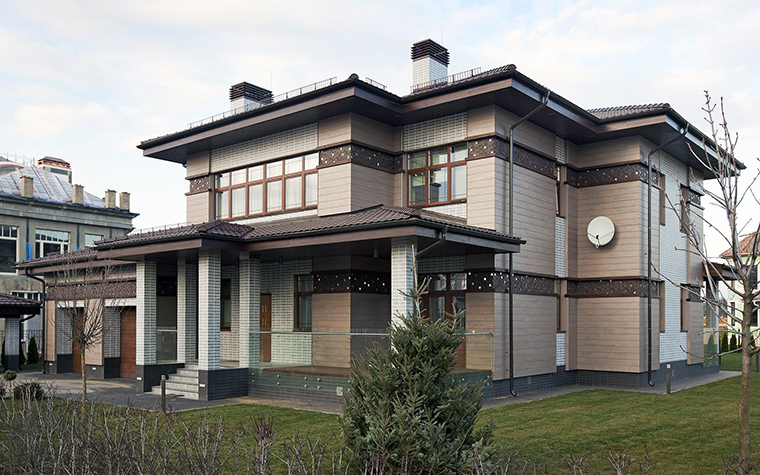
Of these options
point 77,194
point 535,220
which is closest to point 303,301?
point 535,220

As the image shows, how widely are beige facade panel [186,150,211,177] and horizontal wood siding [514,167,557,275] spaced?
9.96 m

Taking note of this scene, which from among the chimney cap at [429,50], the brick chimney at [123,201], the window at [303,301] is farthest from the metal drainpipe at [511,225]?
the brick chimney at [123,201]

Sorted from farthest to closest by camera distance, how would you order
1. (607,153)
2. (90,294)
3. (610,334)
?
(607,153) < (610,334) < (90,294)

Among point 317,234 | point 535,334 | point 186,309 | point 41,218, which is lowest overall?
point 535,334

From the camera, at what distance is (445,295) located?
17672 mm

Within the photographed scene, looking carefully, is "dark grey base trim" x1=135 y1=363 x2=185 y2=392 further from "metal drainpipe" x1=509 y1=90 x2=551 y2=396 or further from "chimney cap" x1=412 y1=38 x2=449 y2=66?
"chimney cap" x1=412 y1=38 x2=449 y2=66

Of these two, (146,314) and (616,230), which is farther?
(616,230)

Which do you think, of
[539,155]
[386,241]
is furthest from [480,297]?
[539,155]

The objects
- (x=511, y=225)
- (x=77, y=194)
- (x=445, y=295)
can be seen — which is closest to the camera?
(x=511, y=225)

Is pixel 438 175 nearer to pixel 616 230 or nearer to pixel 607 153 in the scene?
pixel 607 153

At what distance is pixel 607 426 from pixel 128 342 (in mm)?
15613

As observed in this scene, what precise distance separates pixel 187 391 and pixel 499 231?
8777mm

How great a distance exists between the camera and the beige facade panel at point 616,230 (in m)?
19.1

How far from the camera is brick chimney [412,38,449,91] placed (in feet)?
64.3
